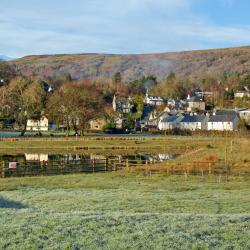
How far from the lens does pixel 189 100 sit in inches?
6757

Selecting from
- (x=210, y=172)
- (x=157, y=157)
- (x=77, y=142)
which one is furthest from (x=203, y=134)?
(x=210, y=172)

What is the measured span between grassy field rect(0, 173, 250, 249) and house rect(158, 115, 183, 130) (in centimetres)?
10903

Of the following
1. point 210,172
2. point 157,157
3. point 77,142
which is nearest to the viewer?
point 210,172

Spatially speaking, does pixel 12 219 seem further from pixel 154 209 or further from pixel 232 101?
pixel 232 101

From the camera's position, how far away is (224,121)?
4879 inches

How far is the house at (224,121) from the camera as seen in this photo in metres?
123

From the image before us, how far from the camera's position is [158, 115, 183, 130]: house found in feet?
436

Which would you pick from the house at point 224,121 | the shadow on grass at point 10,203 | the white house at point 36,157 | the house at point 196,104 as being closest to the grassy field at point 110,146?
the white house at point 36,157

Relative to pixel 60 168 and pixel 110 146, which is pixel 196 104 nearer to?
pixel 110 146

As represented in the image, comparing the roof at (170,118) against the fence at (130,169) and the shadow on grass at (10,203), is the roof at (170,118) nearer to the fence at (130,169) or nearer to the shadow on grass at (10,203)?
the fence at (130,169)

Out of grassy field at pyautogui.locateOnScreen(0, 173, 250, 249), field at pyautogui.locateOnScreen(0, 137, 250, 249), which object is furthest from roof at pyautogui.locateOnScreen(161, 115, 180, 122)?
grassy field at pyautogui.locateOnScreen(0, 173, 250, 249)

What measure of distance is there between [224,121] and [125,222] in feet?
373

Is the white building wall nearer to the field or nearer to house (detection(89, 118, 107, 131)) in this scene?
house (detection(89, 118, 107, 131))

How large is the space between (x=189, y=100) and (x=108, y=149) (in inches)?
4394
